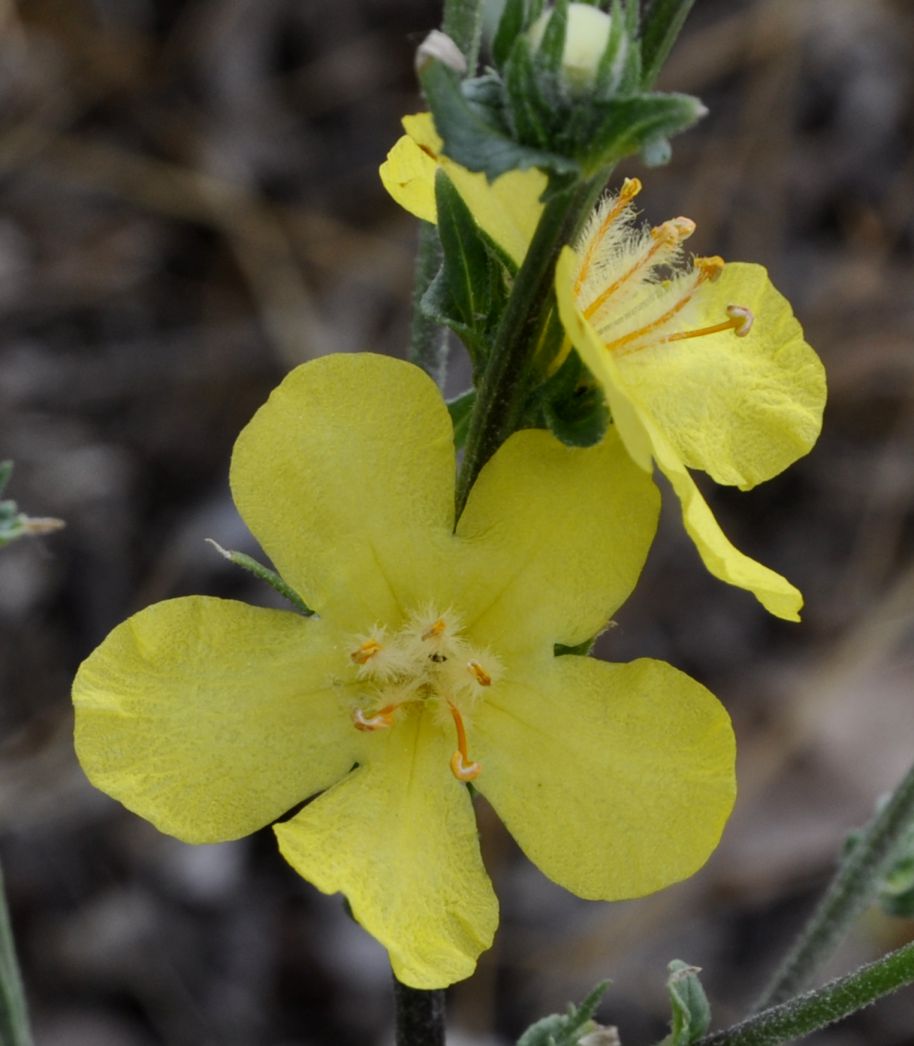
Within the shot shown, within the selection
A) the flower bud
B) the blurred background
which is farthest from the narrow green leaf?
the blurred background

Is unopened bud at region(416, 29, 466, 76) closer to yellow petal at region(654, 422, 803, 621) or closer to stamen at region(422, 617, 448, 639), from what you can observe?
yellow petal at region(654, 422, 803, 621)

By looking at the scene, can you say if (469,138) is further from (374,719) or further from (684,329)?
(374,719)

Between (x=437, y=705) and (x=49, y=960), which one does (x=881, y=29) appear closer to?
(x=49, y=960)

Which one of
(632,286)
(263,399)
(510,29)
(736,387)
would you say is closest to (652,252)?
(632,286)

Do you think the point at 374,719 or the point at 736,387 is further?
the point at 736,387

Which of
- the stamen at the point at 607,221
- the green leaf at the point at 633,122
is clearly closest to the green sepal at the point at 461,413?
the stamen at the point at 607,221

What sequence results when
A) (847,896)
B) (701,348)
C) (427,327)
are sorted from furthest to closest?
(847,896), (427,327), (701,348)

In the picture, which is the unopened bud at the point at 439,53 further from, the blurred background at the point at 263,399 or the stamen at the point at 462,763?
the blurred background at the point at 263,399
